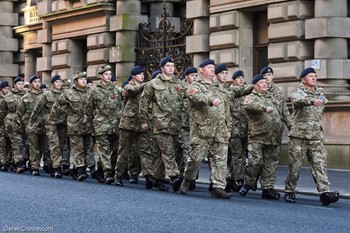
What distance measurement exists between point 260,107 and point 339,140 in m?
6.00

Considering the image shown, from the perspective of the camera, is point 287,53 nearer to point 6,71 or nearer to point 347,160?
point 347,160

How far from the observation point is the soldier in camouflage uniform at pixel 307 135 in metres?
15.2

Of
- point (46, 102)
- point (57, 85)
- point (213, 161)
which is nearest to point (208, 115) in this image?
point (213, 161)

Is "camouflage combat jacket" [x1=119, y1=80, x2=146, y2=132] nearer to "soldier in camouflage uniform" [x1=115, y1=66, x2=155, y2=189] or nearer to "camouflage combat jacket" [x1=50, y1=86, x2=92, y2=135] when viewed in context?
"soldier in camouflage uniform" [x1=115, y1=66, x2=155, y2=189]

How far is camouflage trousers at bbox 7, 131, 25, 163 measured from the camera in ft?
74.8

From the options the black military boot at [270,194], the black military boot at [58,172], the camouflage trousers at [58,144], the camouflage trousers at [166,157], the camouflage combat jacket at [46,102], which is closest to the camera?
the black military boot at [270,194]

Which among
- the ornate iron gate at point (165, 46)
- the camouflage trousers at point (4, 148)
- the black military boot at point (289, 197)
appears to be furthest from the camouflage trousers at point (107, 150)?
the ornate iron gate at point (165, 46)

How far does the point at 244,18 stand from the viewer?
24.9m

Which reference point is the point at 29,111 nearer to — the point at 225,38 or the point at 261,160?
the point at 225,38

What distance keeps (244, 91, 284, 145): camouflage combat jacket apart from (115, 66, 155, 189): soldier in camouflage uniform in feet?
7.19

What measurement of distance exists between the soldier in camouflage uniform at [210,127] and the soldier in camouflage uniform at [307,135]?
3.14ft

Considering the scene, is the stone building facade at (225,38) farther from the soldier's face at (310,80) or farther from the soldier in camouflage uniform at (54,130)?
the soldier's face at (310,80)

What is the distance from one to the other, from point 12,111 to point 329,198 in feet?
32.1

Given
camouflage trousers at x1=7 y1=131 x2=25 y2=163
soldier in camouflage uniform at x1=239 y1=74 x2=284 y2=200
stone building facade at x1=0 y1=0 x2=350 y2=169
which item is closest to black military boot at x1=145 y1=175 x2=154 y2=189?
soldier in camouflage uniform at x1=239 y1=74 x2=284 y2=200
